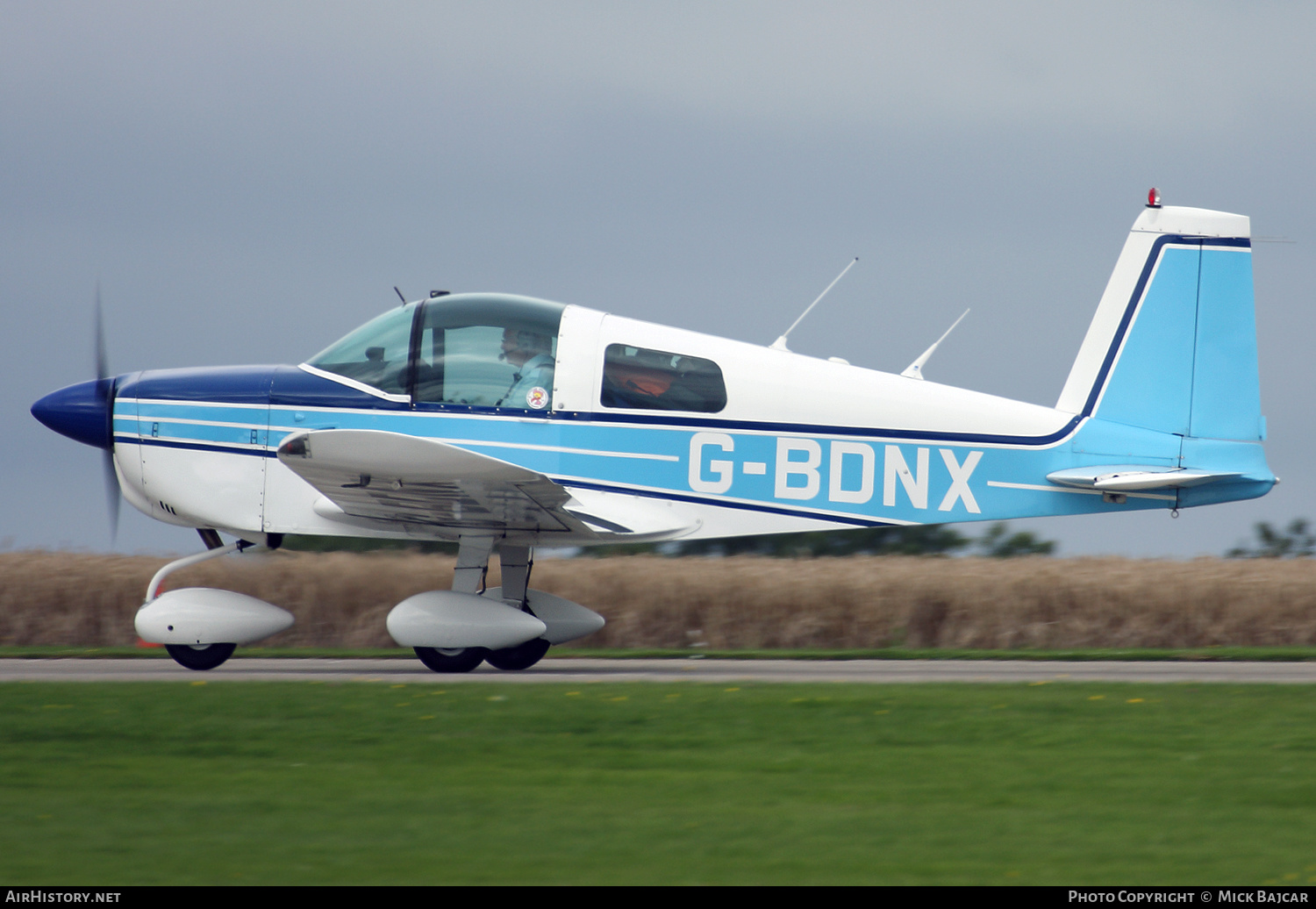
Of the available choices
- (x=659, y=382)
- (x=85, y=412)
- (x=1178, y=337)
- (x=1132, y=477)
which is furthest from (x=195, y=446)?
(x=1178, y=337)

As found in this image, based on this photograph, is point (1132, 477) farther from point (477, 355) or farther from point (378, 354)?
point (378, 354)

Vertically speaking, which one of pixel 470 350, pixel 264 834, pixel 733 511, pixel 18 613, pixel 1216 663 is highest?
pixel 470 350

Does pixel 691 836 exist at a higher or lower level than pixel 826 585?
higher

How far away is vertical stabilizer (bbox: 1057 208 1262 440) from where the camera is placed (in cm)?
941

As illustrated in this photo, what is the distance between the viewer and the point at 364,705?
7.28 m

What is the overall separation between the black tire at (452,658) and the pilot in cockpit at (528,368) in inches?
72.8

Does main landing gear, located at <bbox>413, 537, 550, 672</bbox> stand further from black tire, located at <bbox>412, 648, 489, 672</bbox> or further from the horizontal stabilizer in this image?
the horizontal stabilizer

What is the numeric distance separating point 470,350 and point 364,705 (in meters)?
3.04

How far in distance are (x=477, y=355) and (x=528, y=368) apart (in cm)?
39

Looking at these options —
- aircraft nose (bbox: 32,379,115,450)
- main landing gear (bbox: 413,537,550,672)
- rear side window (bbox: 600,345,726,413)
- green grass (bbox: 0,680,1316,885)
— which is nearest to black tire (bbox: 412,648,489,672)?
main landing gear (bbox: 413,537,550,672)

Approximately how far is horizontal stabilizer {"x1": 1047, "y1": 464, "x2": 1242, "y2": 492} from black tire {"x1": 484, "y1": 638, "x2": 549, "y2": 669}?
421 cm

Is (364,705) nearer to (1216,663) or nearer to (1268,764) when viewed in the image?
(1268,764)

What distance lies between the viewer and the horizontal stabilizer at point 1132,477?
910 cm
